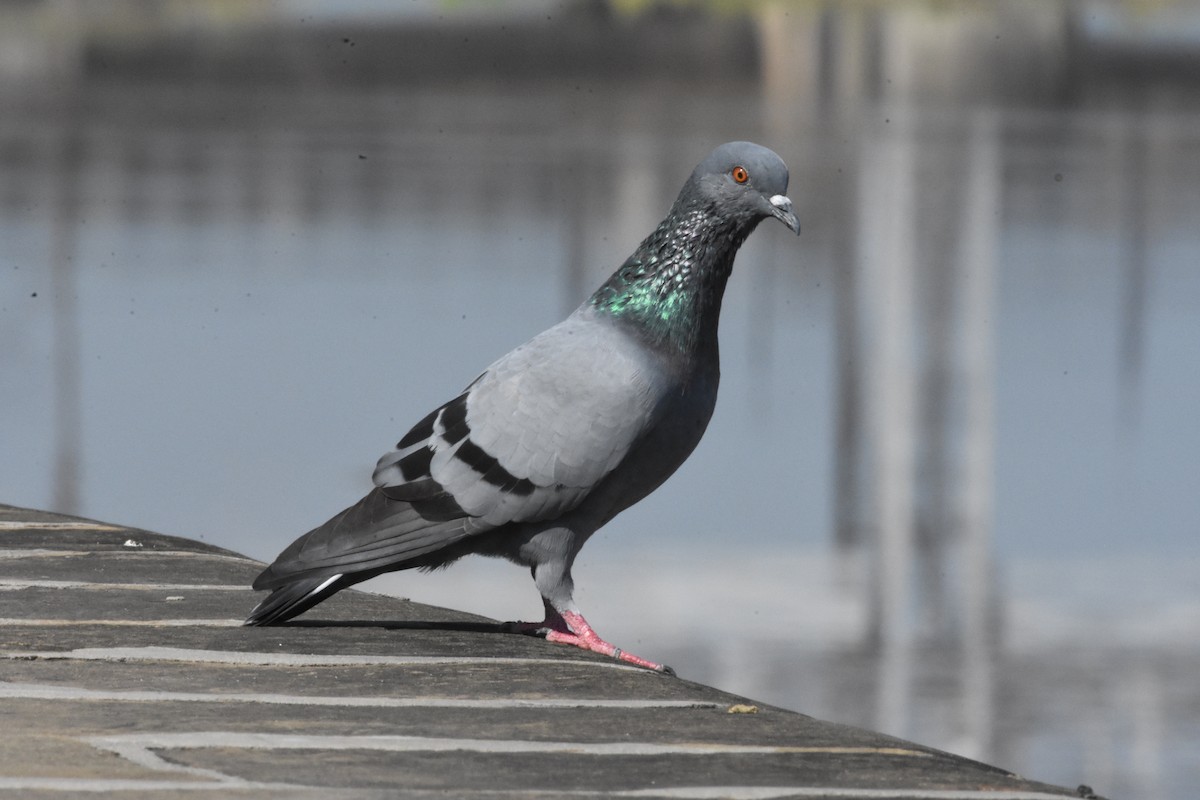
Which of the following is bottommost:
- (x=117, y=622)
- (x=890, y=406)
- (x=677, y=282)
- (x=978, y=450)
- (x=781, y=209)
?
(x=117, y=622)

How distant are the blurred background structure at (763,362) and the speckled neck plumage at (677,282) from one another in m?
3.57

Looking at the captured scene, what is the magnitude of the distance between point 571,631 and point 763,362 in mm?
9903

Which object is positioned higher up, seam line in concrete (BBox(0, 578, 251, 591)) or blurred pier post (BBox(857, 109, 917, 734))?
blurred pier post (BBox(857, 109, 917, 734))

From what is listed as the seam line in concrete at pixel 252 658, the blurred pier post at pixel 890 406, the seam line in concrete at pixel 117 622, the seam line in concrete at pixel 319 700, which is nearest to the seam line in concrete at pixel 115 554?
the seam line in concrete at pixel 117 622

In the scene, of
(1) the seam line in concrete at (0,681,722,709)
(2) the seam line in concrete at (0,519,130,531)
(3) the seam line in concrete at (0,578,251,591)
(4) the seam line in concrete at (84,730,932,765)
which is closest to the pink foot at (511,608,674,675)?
(1) the seam line in concrete at (0,681,722,709)

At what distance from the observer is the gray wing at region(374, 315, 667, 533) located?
422cm

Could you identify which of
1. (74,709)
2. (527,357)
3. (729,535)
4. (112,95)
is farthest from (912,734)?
(112,95)

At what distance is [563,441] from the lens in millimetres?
4234

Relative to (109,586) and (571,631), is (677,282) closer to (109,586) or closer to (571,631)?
(571,631)

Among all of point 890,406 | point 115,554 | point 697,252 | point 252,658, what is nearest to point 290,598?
point 252,658

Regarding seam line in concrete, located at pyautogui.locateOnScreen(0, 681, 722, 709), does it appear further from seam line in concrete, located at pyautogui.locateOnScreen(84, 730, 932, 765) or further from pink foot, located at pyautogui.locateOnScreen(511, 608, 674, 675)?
pink foot, located at pyautogui.locateOnScreen(511, 608, 674, 675)

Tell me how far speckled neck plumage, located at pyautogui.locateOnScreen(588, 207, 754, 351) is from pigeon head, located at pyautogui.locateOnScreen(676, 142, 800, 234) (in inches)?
1.2

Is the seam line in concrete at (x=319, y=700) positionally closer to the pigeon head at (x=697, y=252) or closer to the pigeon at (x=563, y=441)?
the pigeon at (x=563, y=441)

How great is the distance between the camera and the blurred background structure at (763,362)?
9.02 metres
